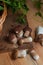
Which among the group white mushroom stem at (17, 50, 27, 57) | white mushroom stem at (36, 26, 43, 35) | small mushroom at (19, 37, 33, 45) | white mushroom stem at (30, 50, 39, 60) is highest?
white mushroom stem at (36, 26, 43, 35)

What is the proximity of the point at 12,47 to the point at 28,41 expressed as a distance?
0.08 metres

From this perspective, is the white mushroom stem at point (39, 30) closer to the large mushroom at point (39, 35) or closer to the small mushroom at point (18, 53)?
the large mushroom at point (39, 35)

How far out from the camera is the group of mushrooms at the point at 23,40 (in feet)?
2.85

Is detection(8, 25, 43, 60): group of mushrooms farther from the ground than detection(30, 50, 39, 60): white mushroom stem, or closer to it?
farther from the ground

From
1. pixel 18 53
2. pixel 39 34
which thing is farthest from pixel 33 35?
pixel 18 53

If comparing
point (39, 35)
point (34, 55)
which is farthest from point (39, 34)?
point (34, 55)

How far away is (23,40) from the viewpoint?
90 cm

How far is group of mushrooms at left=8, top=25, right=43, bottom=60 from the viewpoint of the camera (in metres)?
0.87

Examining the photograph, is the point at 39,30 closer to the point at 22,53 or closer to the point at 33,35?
the point at 33,35

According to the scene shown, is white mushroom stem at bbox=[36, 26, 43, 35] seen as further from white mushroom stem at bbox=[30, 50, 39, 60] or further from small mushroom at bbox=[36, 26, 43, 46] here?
white mushroom stem at bbox=[30, 50, 39, 60]

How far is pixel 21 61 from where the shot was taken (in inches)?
33.8

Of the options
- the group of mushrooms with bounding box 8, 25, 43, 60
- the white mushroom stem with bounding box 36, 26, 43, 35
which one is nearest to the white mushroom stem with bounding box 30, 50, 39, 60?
the group of mushrooms with bounding box 8, 25, 43, 60

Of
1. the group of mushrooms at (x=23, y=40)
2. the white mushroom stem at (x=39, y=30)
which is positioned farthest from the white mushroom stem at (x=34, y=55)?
the white mushroom stem at (x=39, y=30)

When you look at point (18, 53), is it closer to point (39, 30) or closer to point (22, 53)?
point (22, 53)
